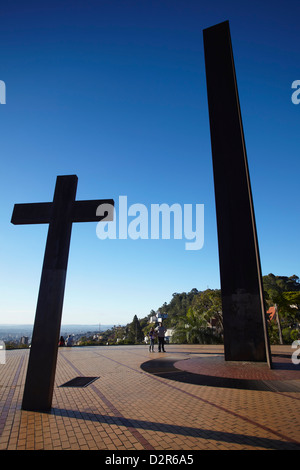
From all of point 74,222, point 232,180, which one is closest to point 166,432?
point 74,222

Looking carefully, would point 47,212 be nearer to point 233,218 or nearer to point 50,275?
point 50,275

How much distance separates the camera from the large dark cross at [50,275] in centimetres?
488

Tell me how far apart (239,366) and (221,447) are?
6.33 metres

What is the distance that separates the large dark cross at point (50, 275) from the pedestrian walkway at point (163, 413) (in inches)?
18.5

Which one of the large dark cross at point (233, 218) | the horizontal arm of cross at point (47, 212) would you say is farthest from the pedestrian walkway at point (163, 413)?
the horizontal arm of cross at point (47, 212)

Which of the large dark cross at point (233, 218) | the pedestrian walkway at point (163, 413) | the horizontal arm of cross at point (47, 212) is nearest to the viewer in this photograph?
the pedestrian walkway at point (163, 413)

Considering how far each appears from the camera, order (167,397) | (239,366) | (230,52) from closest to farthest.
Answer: (167,397), (239,366), (230,52)

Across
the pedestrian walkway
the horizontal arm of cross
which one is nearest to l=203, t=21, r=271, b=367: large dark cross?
the pedestrian walkway

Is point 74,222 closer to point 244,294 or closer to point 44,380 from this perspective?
point 44,380

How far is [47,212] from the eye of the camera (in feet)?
19.7

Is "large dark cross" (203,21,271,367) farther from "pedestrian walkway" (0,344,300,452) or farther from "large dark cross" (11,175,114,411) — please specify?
"large dark cross" (11,175,114,411)

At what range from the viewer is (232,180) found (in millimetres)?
11781

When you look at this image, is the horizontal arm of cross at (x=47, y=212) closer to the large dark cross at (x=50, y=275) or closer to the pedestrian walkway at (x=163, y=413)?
the large dark cross at (x=50, y=275)

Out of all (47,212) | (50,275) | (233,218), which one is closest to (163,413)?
(50,275)
